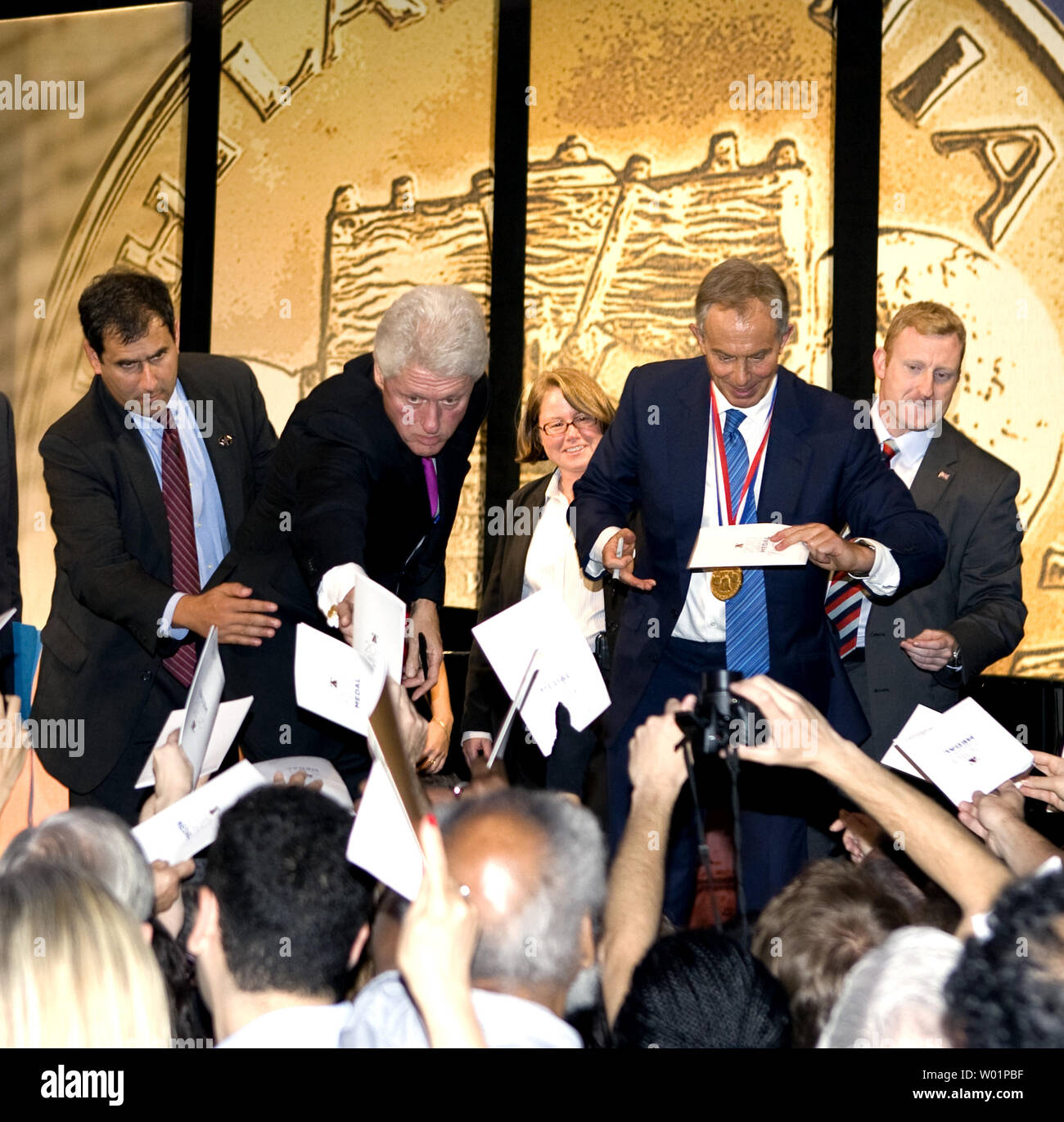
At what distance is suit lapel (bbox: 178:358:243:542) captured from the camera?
3.99m

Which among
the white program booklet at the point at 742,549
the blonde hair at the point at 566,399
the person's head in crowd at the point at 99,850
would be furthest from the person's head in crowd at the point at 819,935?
the blonde hair at the point at 566,399

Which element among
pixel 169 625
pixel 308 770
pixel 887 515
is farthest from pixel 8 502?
pixel 887 515

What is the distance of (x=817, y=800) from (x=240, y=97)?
434 centimetres

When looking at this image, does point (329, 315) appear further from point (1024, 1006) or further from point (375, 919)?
point (1024, 1006)

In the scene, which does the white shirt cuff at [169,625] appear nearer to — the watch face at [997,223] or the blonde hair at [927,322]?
the blonde hair at [927,322]

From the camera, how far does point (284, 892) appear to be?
1745 mm

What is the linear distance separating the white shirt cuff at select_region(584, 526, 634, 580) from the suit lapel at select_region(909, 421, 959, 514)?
3.46 feet

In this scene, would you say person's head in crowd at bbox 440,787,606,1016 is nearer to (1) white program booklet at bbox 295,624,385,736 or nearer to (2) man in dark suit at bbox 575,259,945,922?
(1) white program booklet at bbox 295,624,385,736

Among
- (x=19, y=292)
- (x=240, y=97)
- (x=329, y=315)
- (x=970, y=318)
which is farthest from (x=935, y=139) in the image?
(x=19, y=292)

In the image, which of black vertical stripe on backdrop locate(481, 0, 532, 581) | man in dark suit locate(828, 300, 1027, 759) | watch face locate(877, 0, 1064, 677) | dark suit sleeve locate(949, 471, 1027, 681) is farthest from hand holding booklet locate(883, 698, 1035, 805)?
black vertical stripe on backdrop locate(481, 0, 532, 581)

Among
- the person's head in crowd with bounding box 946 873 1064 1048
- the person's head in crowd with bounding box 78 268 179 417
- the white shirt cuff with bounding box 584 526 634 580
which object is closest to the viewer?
the person's head in crowd with bounding box 946 873 1064 1048

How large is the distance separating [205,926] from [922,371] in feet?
9.84

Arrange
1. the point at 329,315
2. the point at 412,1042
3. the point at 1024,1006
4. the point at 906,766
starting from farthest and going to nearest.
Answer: the point at 329,315 < the point at 906,766 < the point at 412,1042 < the point at 1024,1006

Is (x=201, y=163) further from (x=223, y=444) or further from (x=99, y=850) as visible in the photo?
(x=99, y=850)
